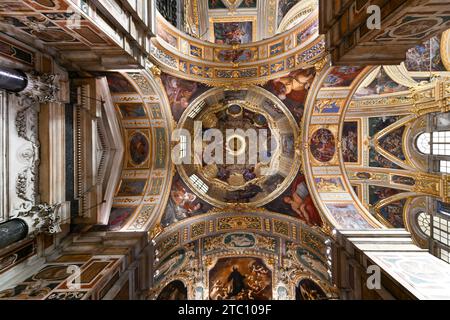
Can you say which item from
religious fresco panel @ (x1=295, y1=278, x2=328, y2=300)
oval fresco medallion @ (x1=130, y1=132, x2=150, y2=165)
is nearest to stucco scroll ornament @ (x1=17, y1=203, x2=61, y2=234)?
oval fresco medallion @ (x1=130, y1=132, x2=150, y2=165)

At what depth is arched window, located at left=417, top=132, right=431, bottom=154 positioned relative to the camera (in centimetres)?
1177

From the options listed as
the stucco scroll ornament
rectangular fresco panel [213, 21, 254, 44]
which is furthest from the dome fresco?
rectangular fresco panel [213, 21, 254, 44]

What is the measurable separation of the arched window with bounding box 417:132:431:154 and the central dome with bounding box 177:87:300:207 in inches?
254

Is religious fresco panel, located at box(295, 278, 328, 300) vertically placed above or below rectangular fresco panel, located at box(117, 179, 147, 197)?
below

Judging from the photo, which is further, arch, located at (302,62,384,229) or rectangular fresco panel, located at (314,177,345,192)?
rectangular fresco panel, located at (314,177,345,192)

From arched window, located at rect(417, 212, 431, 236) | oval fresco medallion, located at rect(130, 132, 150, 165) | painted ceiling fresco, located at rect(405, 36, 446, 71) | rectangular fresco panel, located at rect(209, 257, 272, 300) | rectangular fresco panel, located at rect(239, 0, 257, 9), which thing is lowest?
rectangular fresco panel, located at rect(209, 257, 272, 300)

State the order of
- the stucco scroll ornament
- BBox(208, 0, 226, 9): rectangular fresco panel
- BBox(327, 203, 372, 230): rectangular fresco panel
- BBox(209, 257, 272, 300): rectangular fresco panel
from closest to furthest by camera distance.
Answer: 1. the stucco scroll ornament
2. BBox(327, 203, 372, 230): rectangular fresco panel
3. BBox(209, 257, 272, 300): rectangular fresco panel
4. BBox(208, 0, 226, 9): rectangular fresco panel

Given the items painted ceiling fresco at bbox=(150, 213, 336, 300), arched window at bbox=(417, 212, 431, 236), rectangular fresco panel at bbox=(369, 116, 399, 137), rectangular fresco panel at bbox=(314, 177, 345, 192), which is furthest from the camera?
rectangular fresco panel at bbox=(369, 116, 399, 137)

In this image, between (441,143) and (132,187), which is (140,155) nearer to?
(132,187)

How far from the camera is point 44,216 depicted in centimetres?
634

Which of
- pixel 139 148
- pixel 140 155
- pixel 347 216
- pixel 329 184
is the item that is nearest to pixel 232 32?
pixel 139 148

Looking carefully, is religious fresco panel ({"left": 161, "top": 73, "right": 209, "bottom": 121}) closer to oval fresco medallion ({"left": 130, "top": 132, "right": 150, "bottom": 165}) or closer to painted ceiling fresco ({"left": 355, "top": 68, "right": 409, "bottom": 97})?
oval fresco medallion ({"left": 130, "top": 132, "right": 150, "bottom": 165})
